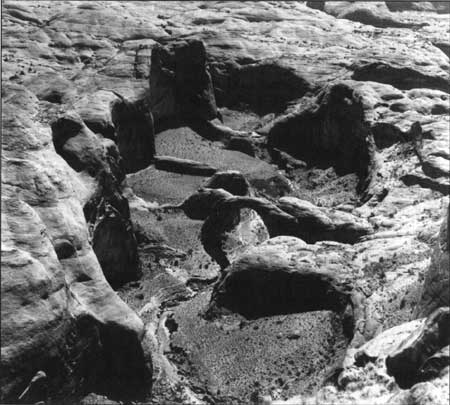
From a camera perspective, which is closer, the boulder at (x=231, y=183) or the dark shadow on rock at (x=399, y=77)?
the boulder at (x=231, y=183)

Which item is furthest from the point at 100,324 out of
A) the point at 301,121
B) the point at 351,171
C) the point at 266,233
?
the point at 301,121

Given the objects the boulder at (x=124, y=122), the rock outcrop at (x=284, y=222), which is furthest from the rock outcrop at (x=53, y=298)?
the boulder at (x=124, y=122)

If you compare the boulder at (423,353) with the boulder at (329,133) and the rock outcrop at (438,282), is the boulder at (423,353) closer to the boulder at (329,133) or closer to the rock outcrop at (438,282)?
the rock outcrop at (438,282)

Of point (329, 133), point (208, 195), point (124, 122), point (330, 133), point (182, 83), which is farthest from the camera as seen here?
point (182, 83)

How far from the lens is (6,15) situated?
11819 cm

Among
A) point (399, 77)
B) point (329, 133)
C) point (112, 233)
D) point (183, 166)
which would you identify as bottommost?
point (183, 166)

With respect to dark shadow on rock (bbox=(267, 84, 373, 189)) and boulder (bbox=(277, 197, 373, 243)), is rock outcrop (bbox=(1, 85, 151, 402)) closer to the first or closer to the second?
boulder (bbox=(277, 197, 373, 243))

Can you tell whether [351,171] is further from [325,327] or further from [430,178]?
[325,327]

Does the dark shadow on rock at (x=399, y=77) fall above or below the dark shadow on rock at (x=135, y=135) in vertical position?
above

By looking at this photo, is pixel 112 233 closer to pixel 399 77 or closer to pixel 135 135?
pixel 135 135

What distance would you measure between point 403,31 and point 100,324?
104739 millimetres

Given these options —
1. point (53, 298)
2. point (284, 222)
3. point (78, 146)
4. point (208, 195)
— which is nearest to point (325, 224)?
point (284, 222)

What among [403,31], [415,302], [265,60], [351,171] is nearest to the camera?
[415,302]

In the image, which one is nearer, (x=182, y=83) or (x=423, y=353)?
(x=423, y=353)
